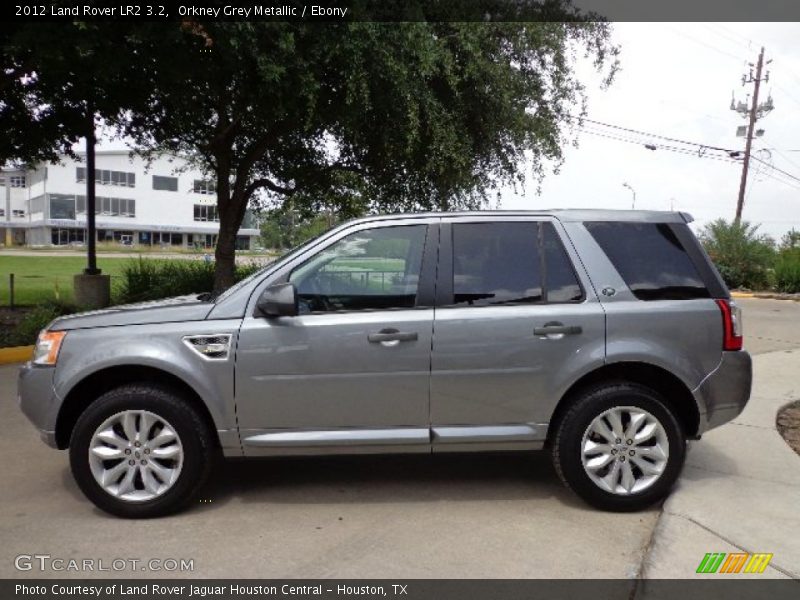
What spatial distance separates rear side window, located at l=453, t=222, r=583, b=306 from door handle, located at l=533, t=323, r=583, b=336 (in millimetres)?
182

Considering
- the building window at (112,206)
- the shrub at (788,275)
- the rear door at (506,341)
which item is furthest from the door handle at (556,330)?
the building window at (112,206)

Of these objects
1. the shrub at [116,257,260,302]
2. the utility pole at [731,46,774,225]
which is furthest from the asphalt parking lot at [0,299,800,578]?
the utility pole at [731,46,774,225]

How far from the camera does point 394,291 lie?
3.99 m

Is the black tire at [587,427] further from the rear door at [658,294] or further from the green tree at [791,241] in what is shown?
the green tree at [791,241]

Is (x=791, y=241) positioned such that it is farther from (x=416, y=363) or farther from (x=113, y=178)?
(x=113, y=178)

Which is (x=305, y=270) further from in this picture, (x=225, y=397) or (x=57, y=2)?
(x=57, y=2)

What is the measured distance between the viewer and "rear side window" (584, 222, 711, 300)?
4.03 meters

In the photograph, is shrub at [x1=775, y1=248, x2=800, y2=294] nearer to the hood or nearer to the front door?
the front door

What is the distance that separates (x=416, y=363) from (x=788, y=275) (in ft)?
73.7

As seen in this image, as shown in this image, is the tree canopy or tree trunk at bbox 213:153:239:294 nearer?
the tree canopy

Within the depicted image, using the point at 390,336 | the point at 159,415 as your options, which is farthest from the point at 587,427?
the point at 159,415

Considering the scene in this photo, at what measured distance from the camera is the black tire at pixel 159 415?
3.76m

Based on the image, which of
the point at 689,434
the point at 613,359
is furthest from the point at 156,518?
the point at 689,434

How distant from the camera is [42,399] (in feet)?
12.6
